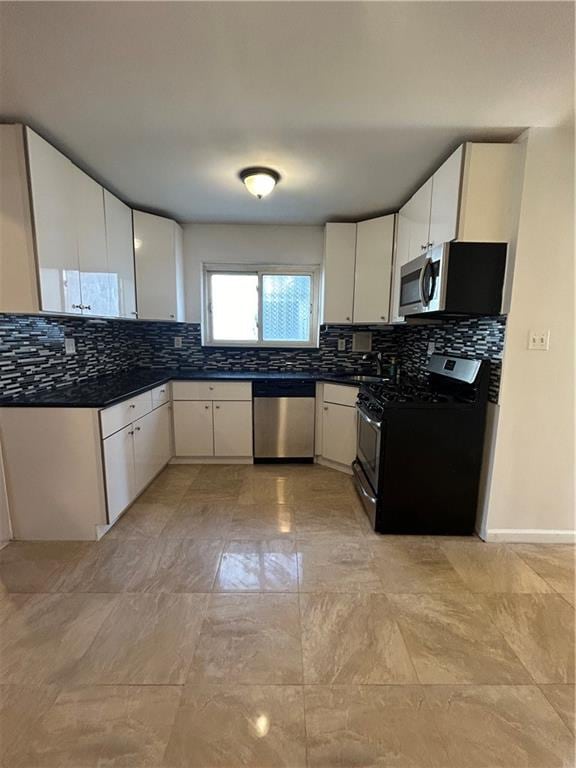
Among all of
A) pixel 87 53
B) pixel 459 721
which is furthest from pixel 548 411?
pixel 87 53

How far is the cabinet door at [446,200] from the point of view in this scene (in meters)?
1.92

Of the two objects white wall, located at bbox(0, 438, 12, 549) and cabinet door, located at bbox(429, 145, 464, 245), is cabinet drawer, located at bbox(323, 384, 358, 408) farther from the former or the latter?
white wall, located at bbox(0, 438, 12, 549)

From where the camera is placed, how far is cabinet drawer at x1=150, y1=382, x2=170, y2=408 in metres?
2.87

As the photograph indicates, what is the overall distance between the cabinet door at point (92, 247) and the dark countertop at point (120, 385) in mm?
548

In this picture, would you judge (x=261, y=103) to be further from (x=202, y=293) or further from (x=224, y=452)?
(x=224, y=452)

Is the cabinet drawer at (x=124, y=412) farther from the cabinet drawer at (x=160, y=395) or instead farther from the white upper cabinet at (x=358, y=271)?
the white upper cabinet at (x=358, y=271)

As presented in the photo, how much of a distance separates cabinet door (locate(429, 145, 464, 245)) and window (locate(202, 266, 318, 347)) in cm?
154

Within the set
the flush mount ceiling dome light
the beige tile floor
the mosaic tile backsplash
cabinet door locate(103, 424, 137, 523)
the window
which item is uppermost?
the flush mount ceiling dome light

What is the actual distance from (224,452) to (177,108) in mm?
2596

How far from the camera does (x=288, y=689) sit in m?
1.24

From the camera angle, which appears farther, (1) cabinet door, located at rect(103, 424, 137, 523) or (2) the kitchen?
(1) cabinet door, located at rect(103, 424, 137, 523)

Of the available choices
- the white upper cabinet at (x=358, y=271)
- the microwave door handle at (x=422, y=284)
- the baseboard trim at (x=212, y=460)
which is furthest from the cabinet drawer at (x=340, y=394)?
the microwave door handle at (x=422, y=284)

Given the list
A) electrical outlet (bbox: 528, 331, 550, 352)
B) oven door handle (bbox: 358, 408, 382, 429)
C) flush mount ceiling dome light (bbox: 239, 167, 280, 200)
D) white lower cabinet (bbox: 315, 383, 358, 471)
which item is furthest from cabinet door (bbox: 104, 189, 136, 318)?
electrical outlet (bbox: 528, 331, 550, 352)

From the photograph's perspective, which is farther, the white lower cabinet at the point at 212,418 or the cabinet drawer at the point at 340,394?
Result: the white lower cabinet at the point at 212,418
